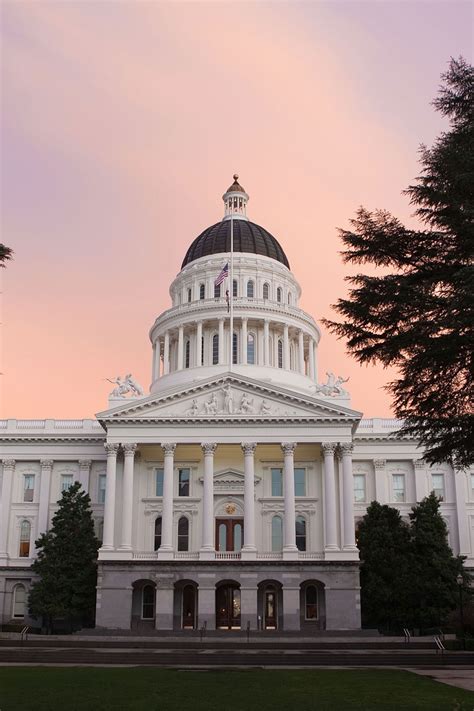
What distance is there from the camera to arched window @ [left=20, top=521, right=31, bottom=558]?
222 feet

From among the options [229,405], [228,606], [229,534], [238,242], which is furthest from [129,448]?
[238,242]

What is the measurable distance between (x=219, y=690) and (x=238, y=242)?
212 feet

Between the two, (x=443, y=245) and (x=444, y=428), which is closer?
(x=443, y=245)

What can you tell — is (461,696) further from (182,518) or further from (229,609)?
(182,518)

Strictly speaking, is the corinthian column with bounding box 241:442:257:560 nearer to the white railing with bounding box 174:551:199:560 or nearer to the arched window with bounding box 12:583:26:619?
the white railing with bounding box 174:551:199:560

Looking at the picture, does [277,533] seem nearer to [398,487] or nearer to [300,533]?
[300,533]

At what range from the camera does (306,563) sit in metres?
57.6

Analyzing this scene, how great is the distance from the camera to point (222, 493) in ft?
210

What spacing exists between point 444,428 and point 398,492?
142 feet

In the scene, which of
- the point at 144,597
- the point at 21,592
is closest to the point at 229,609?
the point at 144,597

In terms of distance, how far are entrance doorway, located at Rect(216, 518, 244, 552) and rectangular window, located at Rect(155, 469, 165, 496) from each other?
5158 millimetres

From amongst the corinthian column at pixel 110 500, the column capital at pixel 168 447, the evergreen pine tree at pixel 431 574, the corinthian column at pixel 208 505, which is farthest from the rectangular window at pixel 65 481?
the evergreen pine tree at pixel 431 574

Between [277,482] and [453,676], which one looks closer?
[453,676]

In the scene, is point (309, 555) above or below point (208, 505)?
below
